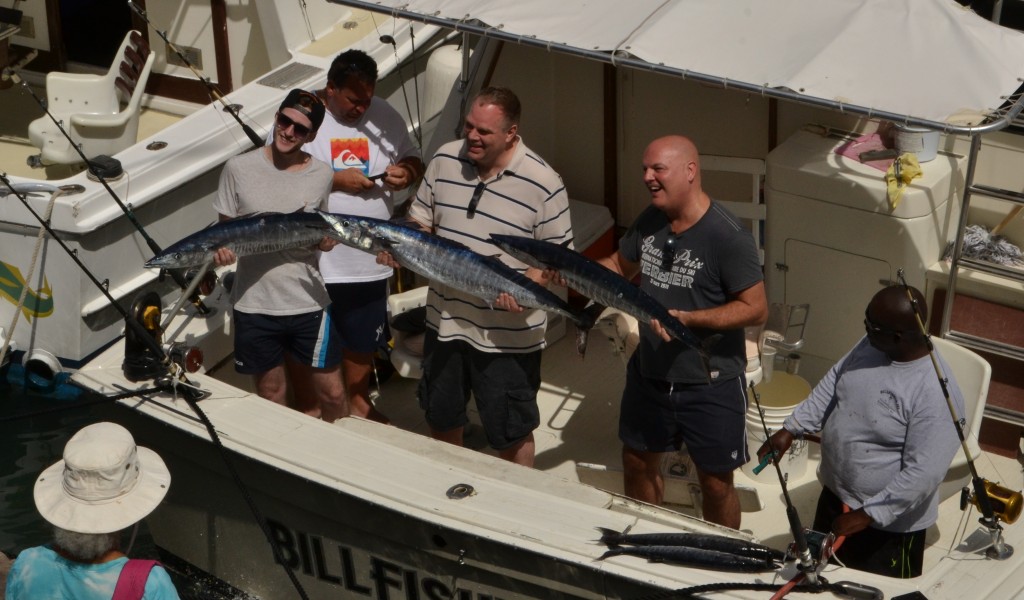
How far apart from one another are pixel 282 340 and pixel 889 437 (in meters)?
2.39

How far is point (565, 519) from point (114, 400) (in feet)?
5.89

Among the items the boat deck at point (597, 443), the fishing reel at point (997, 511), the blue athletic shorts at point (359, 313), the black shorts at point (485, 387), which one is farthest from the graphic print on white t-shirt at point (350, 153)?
the fishing reel at point (997, 511)

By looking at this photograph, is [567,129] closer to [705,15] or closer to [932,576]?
[705,15]

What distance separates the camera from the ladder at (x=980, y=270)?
485cm

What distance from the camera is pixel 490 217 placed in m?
4.84

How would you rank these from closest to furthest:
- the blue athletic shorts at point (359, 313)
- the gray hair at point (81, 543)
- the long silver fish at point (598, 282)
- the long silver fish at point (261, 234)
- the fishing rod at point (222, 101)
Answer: the gray hair at point (81, 543)
the long silver fish at point (598, 282)
the long silver fish at point (261, 234)
the blue athletic shorts at point (359, 313)
the fishing rod at point (222, 101)

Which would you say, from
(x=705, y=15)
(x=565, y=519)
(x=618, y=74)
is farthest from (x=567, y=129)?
(x=565, y=519)

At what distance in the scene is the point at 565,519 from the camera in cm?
437

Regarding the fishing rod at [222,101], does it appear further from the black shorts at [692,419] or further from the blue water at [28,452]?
the black shorts at [692,419]

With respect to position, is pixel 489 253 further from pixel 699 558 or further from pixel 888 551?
pixel 888 551

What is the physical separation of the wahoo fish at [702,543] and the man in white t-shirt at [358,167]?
1714 millimetres

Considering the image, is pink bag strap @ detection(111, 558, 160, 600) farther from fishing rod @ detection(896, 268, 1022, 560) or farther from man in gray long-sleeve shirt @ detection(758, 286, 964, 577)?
fishing rod @ detection(896, 268, 1022, 560)

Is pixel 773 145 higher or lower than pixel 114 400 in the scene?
higher

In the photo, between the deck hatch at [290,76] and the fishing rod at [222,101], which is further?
the deck hatch at [290,76]
